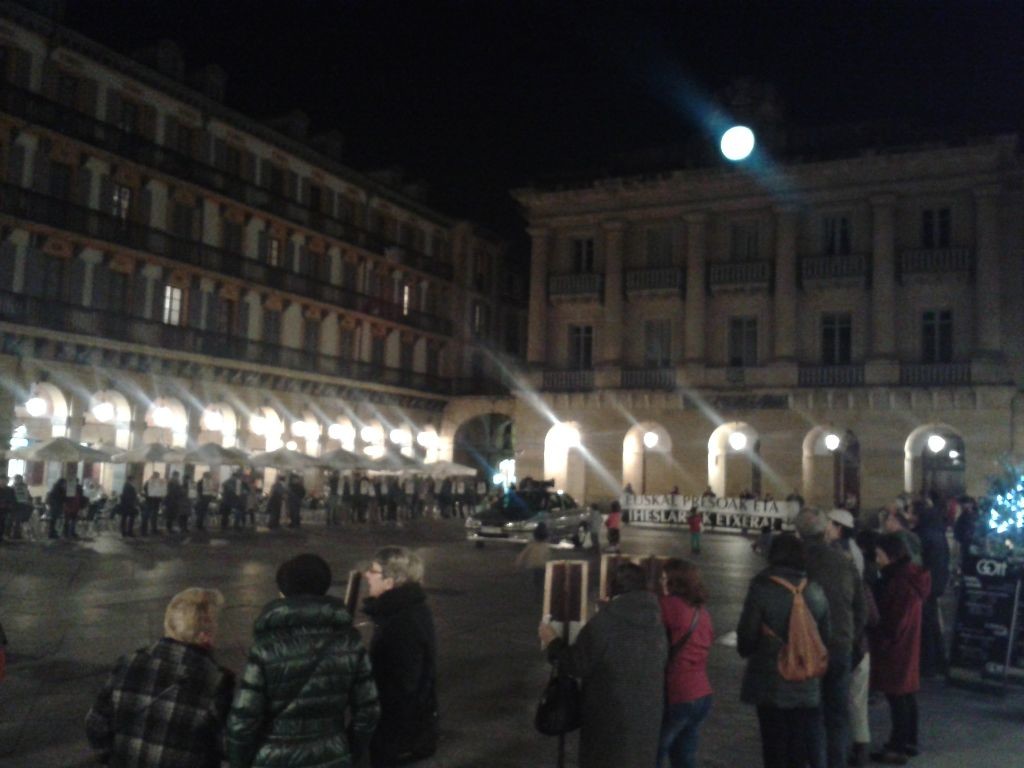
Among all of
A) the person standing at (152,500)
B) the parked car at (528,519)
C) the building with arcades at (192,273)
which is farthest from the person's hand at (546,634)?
the building with arcades at (192,273)

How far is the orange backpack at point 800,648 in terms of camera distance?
5.55 m

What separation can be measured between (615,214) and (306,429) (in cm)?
1626

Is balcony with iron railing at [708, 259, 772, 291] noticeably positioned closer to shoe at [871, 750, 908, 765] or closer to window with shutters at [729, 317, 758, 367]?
window with shutters at [729, 317, 758, 367]

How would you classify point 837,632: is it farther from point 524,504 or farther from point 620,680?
point 524,504

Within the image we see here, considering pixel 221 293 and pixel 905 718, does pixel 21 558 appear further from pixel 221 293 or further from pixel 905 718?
pixel 221 293

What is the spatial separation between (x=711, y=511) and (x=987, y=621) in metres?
25.5

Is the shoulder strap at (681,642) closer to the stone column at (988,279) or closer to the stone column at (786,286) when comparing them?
the stone column at (988,279)

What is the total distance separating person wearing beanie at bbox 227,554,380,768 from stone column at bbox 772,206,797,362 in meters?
35.3

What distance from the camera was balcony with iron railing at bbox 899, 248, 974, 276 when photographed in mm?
34969

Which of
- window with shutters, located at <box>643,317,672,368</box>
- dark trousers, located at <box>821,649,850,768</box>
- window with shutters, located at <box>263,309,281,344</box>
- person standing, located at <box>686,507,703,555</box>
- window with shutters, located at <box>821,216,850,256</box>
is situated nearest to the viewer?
dark trousers, located at <box>821,649,850,768</box>

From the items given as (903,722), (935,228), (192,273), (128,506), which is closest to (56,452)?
(128,506)

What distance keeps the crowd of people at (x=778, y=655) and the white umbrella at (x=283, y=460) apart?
24.9 m

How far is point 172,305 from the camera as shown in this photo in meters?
36.6

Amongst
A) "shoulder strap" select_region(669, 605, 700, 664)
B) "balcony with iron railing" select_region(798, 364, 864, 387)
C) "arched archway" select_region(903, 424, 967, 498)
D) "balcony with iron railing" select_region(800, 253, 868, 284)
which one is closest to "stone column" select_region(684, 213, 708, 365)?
"balcony with iron railing" select_region(800, 253, 868, 284)
